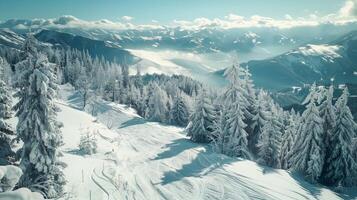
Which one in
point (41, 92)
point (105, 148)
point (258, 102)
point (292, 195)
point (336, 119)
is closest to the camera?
point (41, 92)

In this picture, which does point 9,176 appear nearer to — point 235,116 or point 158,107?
point 235,116

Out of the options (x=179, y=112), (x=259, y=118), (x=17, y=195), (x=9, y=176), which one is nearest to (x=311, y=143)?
(x=259, y=118)

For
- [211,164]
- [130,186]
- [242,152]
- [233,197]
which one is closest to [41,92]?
[130,186]

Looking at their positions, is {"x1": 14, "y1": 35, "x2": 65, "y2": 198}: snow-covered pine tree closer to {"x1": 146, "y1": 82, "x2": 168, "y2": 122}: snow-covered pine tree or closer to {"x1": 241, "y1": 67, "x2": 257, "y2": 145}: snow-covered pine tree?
{"x1": 241, "y1": 67, "x2": 257, "y2": 145}: snow-covered pine tree

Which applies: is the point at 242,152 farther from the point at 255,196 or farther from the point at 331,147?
the point at 255,196

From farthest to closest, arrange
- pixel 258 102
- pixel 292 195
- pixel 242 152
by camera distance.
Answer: pixel 258 102
pixel 242 152
pixel 292 195

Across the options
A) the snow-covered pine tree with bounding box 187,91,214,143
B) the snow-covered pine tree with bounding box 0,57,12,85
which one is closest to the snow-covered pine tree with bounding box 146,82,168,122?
the snow-covered pine tree with bounding box 0,57,12,85
